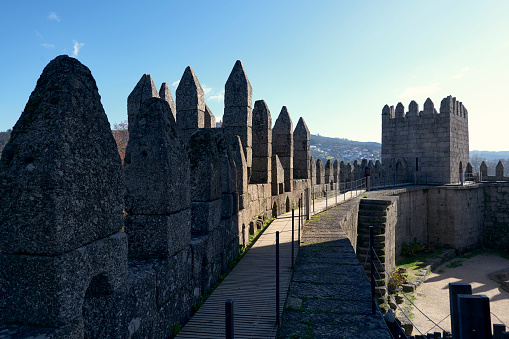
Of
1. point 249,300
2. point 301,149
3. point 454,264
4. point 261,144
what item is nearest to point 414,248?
point 454,264

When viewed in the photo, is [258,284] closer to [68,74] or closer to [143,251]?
[143,251]

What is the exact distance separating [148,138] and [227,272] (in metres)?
2.93

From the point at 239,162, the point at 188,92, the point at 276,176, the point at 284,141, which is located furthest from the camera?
the point at 284,141

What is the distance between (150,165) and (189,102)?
195 inches

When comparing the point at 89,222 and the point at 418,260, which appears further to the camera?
the point at 418,260

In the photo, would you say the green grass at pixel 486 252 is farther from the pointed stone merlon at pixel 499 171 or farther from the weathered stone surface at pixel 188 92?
the weathered stone surface at pixel 188 92

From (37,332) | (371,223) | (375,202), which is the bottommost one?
(371,223)

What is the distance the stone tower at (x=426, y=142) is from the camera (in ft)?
68.3

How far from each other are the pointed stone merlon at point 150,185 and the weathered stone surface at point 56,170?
103cm

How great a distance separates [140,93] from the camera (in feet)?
28.1

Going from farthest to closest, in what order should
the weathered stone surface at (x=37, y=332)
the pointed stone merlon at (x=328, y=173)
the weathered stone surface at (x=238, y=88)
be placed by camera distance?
the pointed stone merlon at (x=328, y=173)
the weathered stone surface at (x=238, y=88)
the weathered stone surface at (x=37, y=332)

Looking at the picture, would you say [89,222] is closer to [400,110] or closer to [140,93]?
[140,93]

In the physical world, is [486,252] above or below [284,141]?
below

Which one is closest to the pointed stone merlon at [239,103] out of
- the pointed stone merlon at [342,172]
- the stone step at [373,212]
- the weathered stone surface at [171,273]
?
the weathered stone surface at [171,273]
